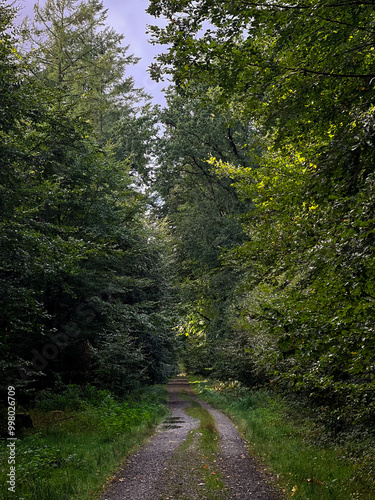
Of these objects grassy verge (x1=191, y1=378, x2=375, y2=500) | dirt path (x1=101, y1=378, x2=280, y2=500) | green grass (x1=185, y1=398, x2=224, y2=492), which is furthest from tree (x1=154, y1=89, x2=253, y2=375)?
dirt path (x1=101, y1=378, x2=280, y2=500)

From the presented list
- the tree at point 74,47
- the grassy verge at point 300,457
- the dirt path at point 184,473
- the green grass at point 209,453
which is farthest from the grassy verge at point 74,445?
the tree at point 74,47

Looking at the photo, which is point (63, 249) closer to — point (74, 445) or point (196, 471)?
point (74, 445)

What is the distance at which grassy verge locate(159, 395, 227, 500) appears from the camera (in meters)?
6.57

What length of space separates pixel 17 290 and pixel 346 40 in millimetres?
7870

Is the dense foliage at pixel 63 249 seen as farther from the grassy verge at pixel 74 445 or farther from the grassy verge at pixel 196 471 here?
the grassy verge at pixel 196 471

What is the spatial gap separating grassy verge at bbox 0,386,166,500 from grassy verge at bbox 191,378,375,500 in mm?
3271

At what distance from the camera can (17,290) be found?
871 centimetres

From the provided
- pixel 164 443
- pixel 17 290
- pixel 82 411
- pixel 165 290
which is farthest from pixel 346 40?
pixel 165 290

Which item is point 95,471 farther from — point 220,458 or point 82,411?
point 82,411

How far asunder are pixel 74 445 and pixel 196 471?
2.85 metres

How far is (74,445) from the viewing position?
8.64 metres
